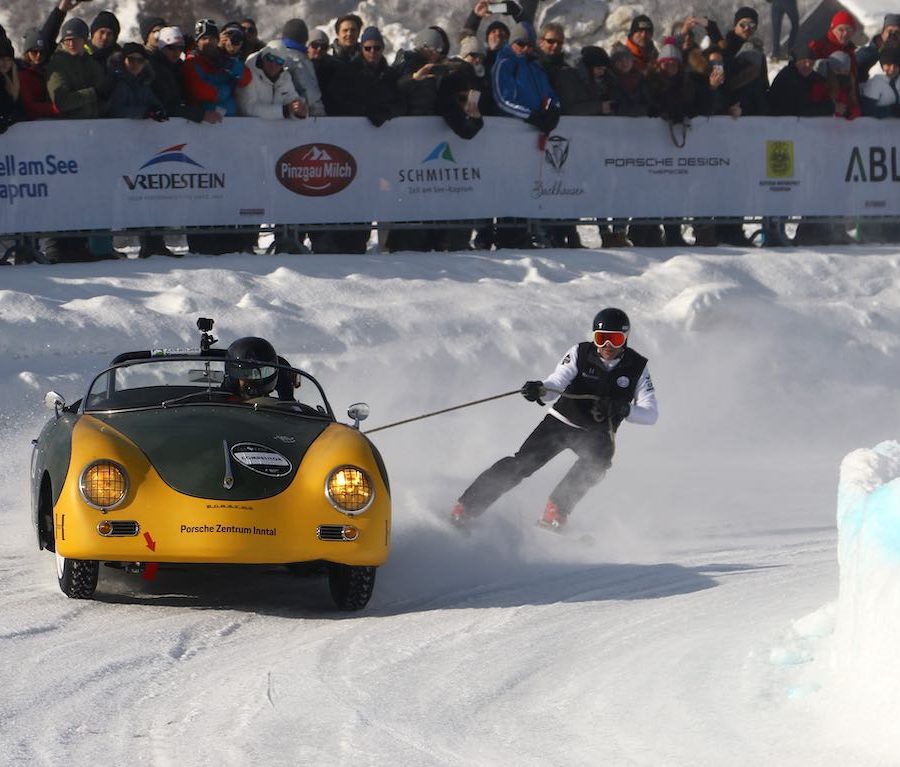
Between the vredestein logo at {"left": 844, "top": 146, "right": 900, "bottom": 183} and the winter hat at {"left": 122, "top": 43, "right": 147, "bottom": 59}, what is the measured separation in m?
8.29

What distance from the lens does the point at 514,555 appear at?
1040 centimetres

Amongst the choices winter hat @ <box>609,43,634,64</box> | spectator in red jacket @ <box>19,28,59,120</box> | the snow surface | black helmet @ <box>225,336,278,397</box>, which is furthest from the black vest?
winter hat @ <box>609,43,634,64</box>

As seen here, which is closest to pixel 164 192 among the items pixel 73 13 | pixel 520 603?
pixel 520 603

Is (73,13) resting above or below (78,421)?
above

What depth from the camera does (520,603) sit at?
8.84m

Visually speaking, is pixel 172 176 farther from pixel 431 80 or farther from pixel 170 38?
pixel 431 80

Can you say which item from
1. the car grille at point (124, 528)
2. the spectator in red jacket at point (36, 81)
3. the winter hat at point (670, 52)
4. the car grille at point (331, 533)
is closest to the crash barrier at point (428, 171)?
the spectator in red jacket at point (36, 81)

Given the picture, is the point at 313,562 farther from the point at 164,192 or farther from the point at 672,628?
the point at 164,192

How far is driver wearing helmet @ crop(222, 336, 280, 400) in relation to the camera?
966 cm

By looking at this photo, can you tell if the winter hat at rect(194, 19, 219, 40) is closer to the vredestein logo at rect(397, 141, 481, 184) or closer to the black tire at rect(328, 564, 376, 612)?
the vredestein logo at rect(397, 141, 481, 184)

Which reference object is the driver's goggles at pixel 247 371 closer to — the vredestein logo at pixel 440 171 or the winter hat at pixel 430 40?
the vredestein logo at pixel 440 171

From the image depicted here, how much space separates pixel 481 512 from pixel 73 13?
20247mm

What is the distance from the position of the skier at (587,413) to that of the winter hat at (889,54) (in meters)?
8.91

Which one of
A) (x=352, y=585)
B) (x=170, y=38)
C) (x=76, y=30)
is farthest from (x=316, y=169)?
(x=352, y=585)
